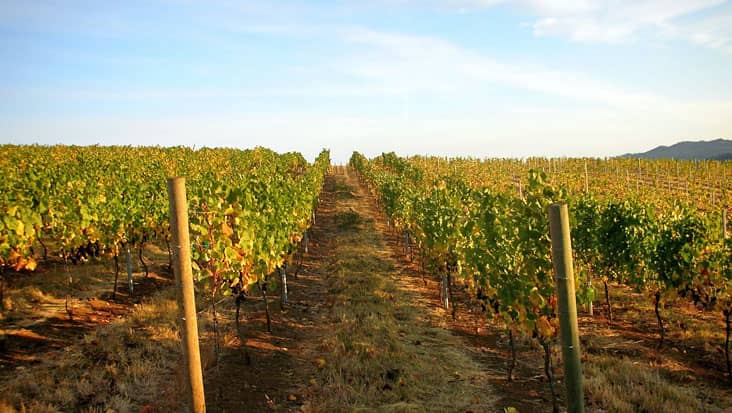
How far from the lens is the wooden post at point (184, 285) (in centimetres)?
372

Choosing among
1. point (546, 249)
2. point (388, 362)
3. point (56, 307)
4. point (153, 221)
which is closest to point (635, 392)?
point (546, 249)

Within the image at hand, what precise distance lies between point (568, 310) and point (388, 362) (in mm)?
4857

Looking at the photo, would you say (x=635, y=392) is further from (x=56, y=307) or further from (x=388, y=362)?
(x=56, y=307)

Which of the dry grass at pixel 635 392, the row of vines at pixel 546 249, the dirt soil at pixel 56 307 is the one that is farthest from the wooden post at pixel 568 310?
the dirt soil at pixel 56 307

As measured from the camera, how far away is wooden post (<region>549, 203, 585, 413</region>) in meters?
3.29

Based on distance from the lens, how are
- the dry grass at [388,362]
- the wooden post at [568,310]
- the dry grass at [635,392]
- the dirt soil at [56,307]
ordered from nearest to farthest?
the wooden post at [568,310] < the dry grass at [635,392] < the dry grass at [388,362] < the dirt soil at [56,307]

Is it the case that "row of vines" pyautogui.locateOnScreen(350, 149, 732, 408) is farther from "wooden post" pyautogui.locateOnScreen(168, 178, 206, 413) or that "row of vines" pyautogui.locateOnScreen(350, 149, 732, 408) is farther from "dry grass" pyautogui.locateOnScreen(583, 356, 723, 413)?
"wooden post" pyautogui.locateOnScreen(168, 178, 206, 413)

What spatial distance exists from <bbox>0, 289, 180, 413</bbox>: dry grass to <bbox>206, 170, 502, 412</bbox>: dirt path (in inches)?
37.3

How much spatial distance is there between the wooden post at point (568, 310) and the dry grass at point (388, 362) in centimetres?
321

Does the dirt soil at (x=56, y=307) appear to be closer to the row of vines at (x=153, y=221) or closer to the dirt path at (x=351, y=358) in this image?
the row of vines at (x=153, y=221)

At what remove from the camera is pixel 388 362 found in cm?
766

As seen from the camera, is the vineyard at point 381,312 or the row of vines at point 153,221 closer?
the vineyard at point 381,312

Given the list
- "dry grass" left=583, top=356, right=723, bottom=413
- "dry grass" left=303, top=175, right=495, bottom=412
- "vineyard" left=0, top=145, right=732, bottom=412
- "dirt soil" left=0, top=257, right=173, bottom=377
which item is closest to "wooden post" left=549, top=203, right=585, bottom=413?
"vineyard" left=0, top=145, right=732, bottom=412

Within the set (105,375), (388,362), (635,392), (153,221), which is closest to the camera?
(635,392)
